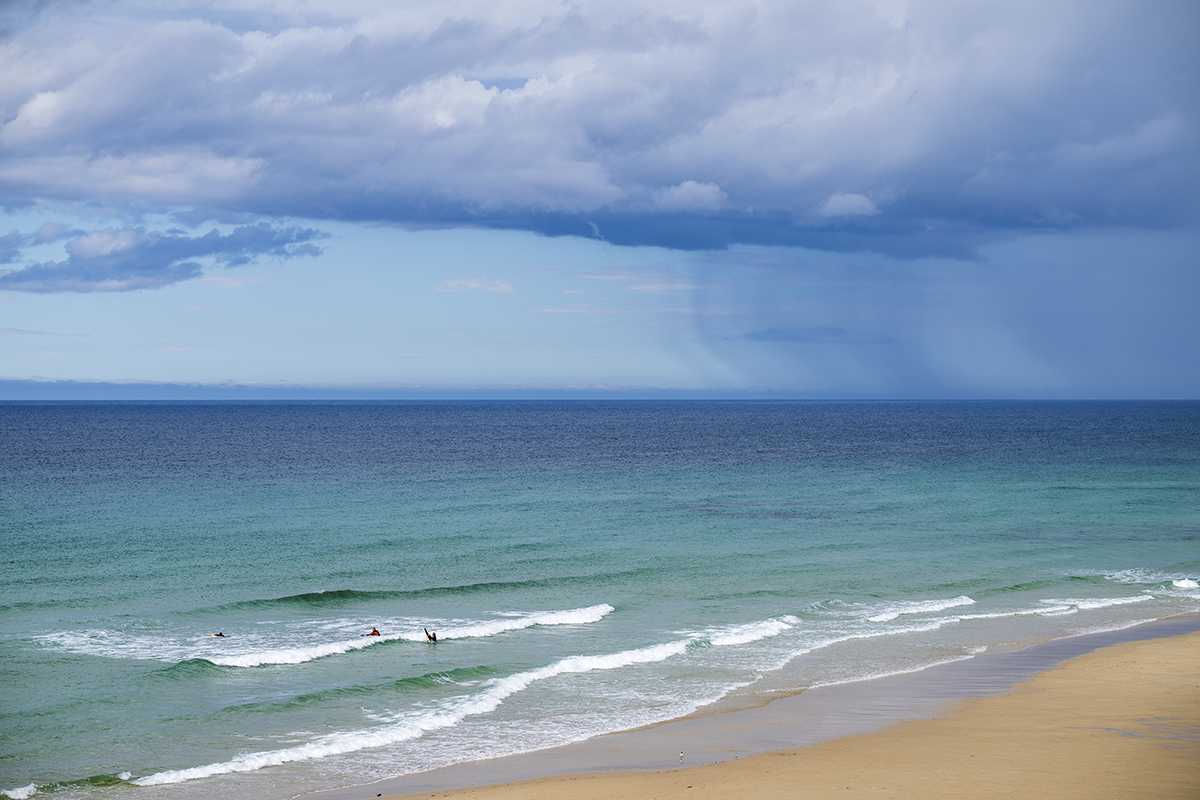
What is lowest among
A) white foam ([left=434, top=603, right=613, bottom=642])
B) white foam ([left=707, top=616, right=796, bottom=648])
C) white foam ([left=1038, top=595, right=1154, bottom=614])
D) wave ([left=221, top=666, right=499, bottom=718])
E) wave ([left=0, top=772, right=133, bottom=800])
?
white foam ([left=1038, top=595, right=1154, bottom=614])

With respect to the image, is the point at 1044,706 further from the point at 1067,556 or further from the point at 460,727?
the point at 1067,556

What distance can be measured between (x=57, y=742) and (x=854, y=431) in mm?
122269

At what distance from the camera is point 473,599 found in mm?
26828

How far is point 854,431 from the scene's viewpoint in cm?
12862

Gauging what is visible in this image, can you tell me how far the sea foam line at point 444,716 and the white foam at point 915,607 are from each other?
164 inches

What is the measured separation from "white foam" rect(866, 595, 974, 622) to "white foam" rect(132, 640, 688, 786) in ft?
22.8

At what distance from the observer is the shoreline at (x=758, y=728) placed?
44.9 feet

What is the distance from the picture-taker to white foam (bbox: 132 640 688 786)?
14.1 m

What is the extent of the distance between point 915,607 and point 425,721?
53.1ft

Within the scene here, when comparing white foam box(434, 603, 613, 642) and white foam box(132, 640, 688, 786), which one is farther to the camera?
white foam box(434, 603, 613, 642)

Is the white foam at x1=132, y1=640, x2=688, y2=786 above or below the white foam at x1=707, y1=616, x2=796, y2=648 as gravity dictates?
above

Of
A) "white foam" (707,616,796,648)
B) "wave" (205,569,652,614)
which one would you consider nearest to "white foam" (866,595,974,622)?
"white foam" (707,616,796,648)

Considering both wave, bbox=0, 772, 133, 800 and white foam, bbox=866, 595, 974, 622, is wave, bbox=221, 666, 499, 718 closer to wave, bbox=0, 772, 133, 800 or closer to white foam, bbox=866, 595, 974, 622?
wave, bbox=0, 772, 133, 800

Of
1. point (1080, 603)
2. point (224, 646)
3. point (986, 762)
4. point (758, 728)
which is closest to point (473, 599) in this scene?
point (224, 646)
